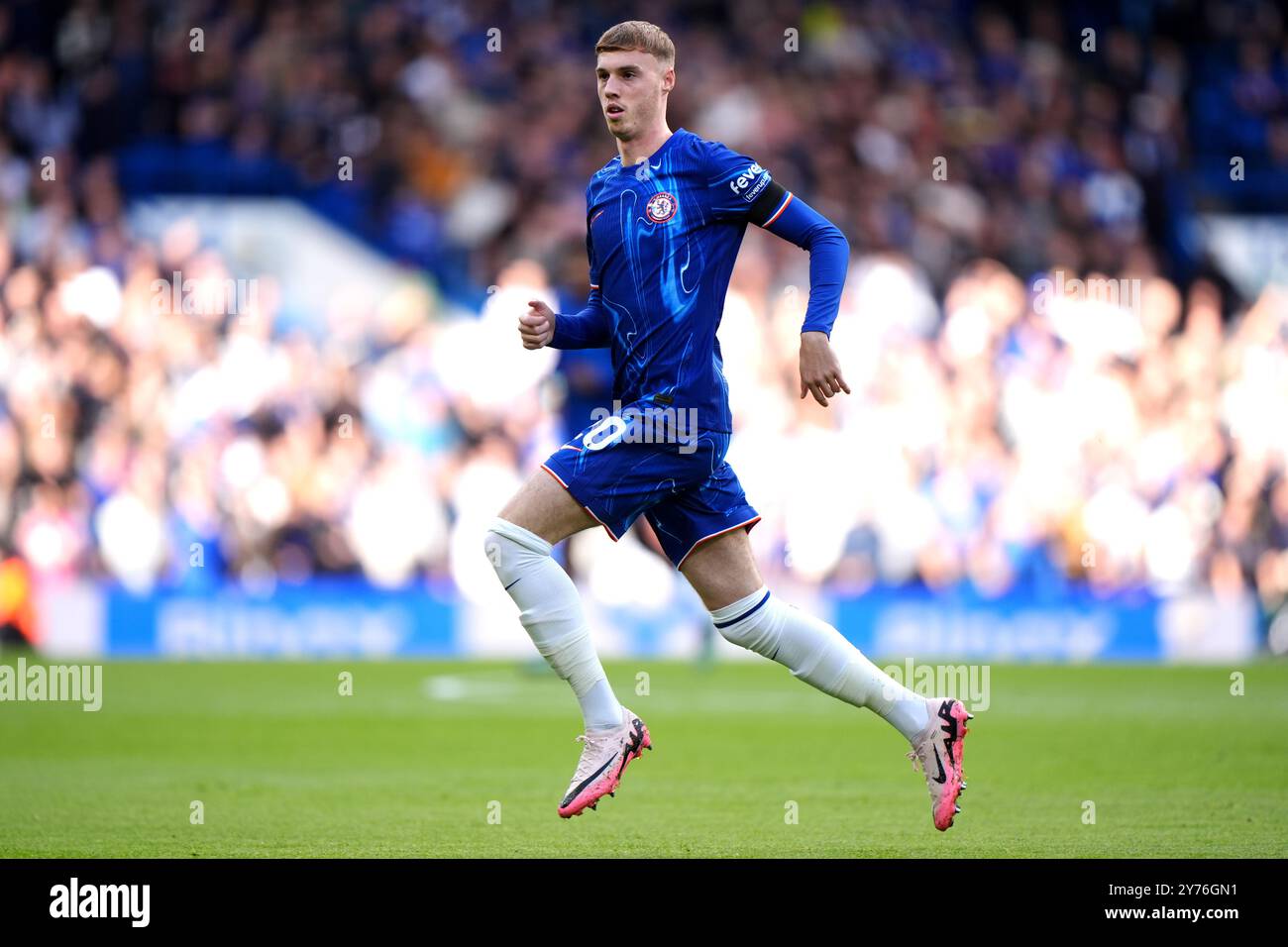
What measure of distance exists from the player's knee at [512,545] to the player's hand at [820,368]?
3.24ft

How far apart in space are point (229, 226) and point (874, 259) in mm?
6575

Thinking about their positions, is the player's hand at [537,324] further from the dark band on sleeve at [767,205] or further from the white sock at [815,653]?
the white sock at [815,653]

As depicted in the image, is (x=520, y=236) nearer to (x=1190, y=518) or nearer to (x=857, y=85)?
(x=857, y=85)

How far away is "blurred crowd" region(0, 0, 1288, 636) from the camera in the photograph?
16656 mm

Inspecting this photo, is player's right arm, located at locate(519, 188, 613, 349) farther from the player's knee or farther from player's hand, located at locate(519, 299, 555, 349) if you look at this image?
the player's knee

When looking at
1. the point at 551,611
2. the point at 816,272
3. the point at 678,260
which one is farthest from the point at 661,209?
the point at 551,611

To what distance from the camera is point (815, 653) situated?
6.21 metres

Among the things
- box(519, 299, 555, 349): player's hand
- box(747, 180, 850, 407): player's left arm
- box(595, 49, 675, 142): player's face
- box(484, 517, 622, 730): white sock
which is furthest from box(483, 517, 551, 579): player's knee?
box(595, 49, 675, 142): player's face

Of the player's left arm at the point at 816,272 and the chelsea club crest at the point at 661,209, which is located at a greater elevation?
the chelsea club crest at the point at 661,209

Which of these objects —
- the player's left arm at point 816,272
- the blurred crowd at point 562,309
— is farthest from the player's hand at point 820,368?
the blurred crowd at point 562,309

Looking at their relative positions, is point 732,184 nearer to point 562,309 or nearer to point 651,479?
point 651,479

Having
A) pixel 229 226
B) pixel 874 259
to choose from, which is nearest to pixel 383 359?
pixel 229 226

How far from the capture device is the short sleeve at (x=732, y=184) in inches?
240
